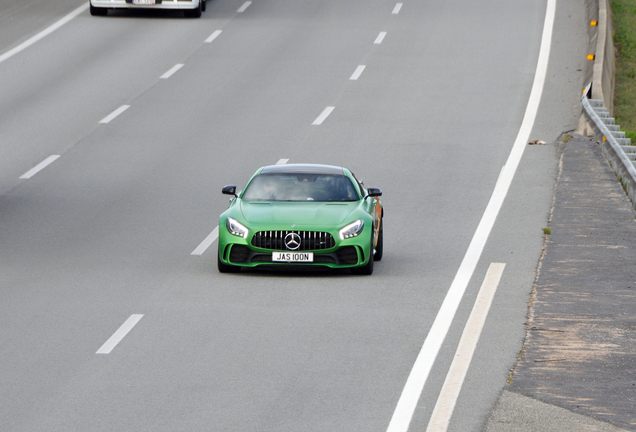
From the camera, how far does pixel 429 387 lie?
29.9 feet

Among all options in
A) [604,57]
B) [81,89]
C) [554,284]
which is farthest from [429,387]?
[604,57]

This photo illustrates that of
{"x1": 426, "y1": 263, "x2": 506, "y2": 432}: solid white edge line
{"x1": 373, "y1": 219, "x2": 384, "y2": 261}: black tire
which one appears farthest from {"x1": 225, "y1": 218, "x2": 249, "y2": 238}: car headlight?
{"x1": 426, "y1": 263, "x2": 506, "y2": 432}: solid white edge line

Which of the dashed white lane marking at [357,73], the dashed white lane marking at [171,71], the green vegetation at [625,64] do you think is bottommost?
the green vegetation at [625,64]

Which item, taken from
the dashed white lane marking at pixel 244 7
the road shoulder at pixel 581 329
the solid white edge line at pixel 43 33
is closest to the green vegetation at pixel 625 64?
the road shoulder at pixel 581 329

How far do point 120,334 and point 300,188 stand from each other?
4.57 m

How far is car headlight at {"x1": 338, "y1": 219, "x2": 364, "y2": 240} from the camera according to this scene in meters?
13.6

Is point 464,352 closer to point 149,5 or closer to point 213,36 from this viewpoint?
point 213,36

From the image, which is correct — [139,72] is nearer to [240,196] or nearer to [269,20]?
[269,20]

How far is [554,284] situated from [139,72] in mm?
17485

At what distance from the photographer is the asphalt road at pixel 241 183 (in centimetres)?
917

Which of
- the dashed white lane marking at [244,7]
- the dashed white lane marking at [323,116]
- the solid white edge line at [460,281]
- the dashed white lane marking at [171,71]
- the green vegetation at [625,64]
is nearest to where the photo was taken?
the solid white edge line at [460,281]

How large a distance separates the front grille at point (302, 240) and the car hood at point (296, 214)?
0.27 ft

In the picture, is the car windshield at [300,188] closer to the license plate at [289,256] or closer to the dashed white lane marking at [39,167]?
the license plate at [289,256]

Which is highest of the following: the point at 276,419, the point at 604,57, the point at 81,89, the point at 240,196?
the point at 276,419
